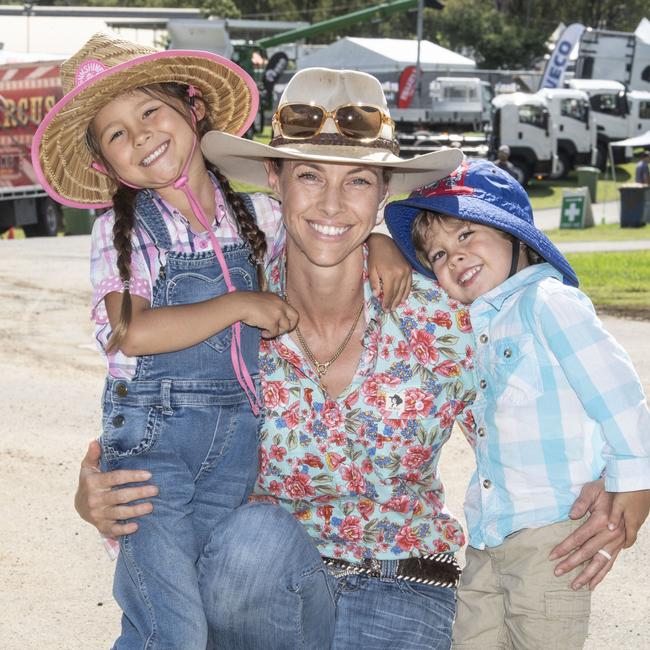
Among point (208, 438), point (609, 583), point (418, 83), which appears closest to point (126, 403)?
point (208, 438)

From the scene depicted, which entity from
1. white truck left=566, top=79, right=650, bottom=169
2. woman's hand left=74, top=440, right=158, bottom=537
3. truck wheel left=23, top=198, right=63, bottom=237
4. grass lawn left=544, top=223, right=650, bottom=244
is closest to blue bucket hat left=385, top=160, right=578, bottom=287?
woman's hand left=74, top=440, right=158, bottom=537

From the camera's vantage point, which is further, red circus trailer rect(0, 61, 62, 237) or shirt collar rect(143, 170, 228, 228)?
red circus trailer rect(0, 61, 62, 237)

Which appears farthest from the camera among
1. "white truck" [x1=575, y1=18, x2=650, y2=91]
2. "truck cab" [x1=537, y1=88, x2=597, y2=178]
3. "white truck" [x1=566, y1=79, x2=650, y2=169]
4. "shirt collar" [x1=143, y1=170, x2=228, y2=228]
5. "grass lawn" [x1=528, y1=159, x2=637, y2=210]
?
"white truck" [x1=575, y1=18, x2=650, y2=91]

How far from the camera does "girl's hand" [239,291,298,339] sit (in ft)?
9.49

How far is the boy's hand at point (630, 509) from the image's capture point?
2.78m

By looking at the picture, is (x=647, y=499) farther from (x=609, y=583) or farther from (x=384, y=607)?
(x=609, y=583)

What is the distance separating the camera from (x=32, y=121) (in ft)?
70.9

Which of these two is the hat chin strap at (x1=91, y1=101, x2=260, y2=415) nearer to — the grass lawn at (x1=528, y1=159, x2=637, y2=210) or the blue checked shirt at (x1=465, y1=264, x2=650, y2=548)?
the blue checked shirt at (x1=465, y1=264, x2=650, y2=548)

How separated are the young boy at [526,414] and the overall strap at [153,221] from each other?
0.71 meters

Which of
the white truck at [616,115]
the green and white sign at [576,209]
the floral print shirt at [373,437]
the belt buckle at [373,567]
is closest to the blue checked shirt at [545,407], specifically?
the floral print shirt at [373,437]

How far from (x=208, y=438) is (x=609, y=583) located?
2.42m

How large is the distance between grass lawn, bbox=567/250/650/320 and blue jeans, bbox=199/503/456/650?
28.2 feet

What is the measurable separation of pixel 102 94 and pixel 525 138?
3180 cm

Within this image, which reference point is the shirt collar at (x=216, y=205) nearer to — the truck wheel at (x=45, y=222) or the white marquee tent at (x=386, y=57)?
the truck wheel at (x=45, y=222)
